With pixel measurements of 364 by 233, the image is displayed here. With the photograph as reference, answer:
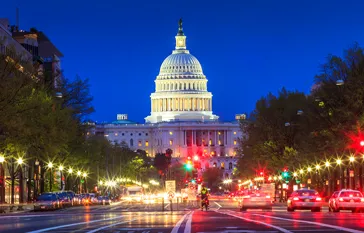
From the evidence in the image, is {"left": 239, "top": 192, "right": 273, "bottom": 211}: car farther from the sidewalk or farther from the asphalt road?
the asphalt road

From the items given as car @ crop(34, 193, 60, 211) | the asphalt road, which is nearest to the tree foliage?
car @ crop(34, 193, 60, 211)

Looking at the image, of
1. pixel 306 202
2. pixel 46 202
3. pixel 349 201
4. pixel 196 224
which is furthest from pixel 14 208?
pixel 196 224

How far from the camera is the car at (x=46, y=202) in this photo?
3046 inches

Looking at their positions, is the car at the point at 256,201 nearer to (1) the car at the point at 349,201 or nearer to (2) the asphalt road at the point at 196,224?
(1) the car at the point at 349,201

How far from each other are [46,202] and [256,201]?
62.9 feet

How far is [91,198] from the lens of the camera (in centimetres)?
10994

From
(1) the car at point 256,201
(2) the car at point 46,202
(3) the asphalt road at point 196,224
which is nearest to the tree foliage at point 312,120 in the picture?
(1) the car at point 256,201

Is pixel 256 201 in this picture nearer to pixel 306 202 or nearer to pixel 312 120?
pixel 306 202

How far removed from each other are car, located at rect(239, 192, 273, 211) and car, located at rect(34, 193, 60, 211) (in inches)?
691

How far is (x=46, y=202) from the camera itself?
257 feet

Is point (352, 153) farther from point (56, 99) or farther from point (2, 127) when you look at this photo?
point (2, 127)

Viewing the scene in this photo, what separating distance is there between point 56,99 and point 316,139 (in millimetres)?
24284

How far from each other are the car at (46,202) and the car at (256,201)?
1756 cm

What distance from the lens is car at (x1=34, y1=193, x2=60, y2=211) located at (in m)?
77.4
